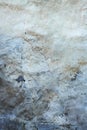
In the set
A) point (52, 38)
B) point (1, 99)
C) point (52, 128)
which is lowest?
point (52, 128)

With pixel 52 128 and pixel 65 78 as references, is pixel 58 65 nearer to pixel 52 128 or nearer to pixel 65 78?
pixel 65 78

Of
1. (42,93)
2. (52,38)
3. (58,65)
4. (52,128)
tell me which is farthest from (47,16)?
(52,128)

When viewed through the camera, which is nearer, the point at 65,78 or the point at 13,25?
the point at 65,78

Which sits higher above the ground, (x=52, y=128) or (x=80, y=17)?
(x=80, y=17)

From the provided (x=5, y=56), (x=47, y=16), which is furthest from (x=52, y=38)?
(x=5, y=56)

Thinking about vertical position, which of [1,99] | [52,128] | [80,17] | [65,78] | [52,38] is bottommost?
[52,128]

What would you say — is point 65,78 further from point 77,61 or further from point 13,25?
point 13,25
